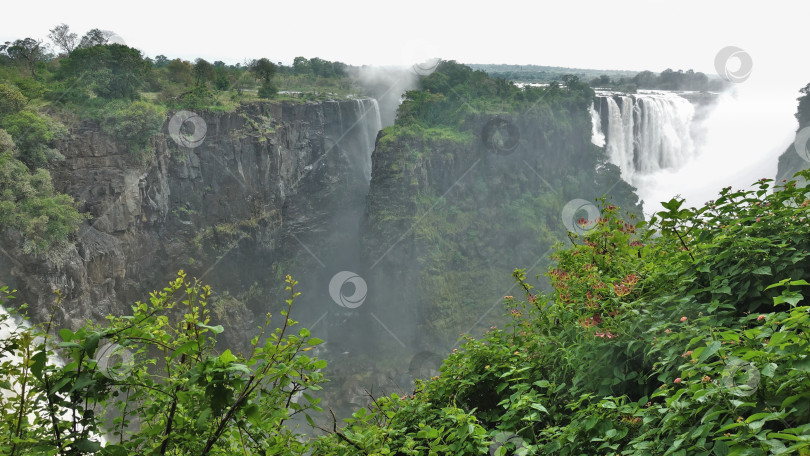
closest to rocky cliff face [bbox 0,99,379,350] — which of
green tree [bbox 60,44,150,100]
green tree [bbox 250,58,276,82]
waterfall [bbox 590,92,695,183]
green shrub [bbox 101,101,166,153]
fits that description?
green shrub [bbox 101,101,166,153]

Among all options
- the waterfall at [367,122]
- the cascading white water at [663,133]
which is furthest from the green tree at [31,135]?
the cascading white water at [663,133]

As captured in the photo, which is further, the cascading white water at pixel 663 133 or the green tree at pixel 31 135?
the cascading white water at pixel 663 133

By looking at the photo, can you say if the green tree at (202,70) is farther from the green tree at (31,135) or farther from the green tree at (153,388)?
the green tree at (153,388)

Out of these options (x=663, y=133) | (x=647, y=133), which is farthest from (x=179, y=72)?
(x=663, y=133)

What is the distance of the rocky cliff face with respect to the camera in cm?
2000

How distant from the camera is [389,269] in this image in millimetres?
32125

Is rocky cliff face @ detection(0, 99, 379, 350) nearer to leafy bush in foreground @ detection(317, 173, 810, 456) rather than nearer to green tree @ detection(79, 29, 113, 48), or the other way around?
green tree @ detection(79, 29, 113, 48)

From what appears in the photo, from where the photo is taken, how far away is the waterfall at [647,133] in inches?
1368

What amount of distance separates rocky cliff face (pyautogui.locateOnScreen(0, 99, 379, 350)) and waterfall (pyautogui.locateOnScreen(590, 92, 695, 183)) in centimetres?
1678

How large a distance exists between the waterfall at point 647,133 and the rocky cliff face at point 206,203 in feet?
55.0

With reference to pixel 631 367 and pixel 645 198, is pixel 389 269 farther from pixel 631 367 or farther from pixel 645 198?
pixel 631 367

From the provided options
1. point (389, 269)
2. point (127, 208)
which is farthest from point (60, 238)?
point (389, 269)

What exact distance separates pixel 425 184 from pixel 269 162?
9518mm

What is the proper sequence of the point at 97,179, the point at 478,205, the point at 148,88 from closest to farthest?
the point at 97,179 → the point at 148,88 → the point at 478,205
